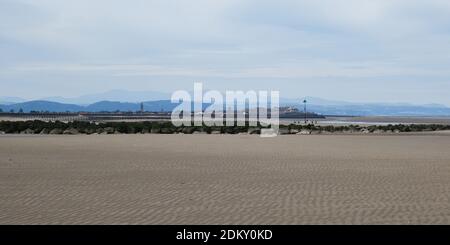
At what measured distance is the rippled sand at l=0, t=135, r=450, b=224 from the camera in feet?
30.3

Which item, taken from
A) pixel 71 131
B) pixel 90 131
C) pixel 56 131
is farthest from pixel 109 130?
pixel 56 131

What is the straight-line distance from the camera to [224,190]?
40.0 feet

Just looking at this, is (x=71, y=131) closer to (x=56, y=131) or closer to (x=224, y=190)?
(x=56, y=131)

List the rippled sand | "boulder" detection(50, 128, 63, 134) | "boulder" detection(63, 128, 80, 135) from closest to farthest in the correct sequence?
the rippled sand, "boulder" detection(50, 128, 63, 134), "boulder" detection(63, 128, 80, 135)

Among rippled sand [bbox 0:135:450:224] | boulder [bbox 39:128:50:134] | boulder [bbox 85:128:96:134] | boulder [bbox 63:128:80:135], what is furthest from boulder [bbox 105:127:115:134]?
rippled sand [bbox 0:135:450:224]

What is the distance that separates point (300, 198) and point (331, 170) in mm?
5424

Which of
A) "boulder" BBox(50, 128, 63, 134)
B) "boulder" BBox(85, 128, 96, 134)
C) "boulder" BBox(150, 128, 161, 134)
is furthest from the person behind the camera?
"boulder" BBox(150, 128, 161, 134)

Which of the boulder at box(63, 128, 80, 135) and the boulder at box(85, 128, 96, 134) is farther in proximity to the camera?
the boulder at box(85, 128, 96, 134)
